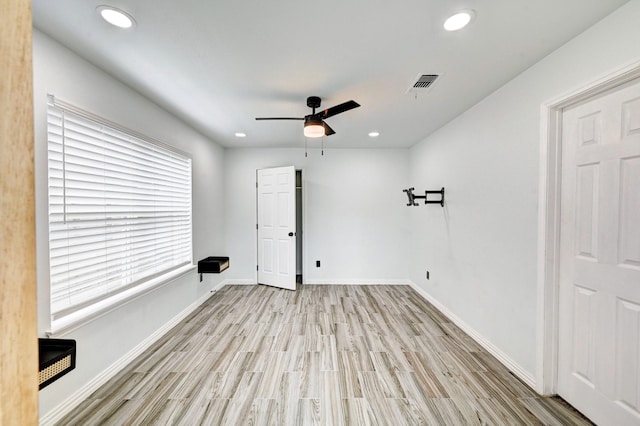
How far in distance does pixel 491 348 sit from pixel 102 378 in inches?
133

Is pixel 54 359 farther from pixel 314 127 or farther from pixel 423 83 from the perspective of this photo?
pixel 423 83

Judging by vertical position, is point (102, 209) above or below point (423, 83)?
below

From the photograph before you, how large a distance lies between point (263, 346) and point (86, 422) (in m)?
1.31

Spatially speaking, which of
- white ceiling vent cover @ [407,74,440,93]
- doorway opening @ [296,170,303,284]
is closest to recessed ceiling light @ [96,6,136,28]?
white ceiling vent cover @ [407,74,440,93]

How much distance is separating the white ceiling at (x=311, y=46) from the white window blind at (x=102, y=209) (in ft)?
1.80

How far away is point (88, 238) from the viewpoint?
197 centimetres

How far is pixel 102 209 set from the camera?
6.83 feet

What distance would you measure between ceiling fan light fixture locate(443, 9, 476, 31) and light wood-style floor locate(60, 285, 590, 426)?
250 cm

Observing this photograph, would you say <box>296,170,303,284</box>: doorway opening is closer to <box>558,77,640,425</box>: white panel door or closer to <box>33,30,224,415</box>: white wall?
<box>33,30,224,415</box>: white wall

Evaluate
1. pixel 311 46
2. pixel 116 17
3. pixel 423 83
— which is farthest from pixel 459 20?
pixel 116 17

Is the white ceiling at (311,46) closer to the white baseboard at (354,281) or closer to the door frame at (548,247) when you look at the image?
the door frame at (548,247)

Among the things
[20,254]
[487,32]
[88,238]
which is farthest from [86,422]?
[487,32]

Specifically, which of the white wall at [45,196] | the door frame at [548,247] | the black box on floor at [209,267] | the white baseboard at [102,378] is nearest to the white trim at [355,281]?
the black box on floor at [209,267]

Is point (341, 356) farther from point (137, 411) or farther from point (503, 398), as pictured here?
point (137, 411)
